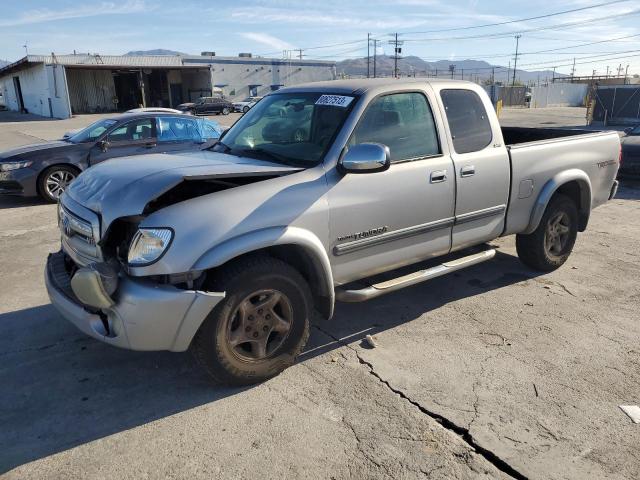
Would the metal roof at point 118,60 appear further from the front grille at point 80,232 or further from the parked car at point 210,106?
the front grille at point 80,232

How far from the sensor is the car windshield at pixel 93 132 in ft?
30.9

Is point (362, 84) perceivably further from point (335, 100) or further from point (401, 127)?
point (401, 127)

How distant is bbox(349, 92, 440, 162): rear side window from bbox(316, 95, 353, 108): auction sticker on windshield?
171 millimetres

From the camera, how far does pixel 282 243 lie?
128 inches

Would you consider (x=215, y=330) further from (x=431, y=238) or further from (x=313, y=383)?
(x=431, y=238)

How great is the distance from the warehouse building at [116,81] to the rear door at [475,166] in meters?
43.1

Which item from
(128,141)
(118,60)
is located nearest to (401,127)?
(128,141)

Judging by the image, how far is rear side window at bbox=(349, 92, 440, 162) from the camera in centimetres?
382

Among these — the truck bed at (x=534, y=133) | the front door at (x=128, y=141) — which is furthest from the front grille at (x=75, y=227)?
the front door at (x=128, y=141)

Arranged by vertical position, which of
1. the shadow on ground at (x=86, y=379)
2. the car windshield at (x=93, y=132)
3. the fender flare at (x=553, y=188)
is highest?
the car windshield at (x=93, y=132)

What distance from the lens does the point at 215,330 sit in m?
3.12

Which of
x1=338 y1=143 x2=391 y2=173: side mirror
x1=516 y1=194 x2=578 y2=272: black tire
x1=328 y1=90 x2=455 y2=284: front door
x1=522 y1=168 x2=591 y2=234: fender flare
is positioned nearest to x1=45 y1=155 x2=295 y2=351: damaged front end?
x1=338 y1=143 x2=391 y2=173: side mirror

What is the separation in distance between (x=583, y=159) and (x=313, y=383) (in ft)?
12.5

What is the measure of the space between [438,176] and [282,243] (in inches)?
60.4
